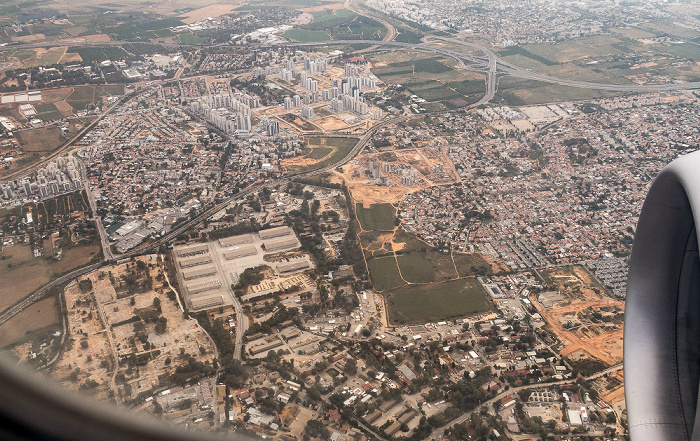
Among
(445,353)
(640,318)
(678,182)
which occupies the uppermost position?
(678,182)

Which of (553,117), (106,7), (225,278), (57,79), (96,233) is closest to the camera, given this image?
(225,278)

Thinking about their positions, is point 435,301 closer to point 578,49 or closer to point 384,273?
point 384,273

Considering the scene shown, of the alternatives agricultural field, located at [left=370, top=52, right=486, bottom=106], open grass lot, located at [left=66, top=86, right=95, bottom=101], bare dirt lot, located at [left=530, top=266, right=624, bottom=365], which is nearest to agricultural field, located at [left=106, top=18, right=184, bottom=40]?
open grass lot, located at [left=66, top=86, right=95, bottom=101]

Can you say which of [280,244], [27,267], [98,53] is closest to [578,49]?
[280,244]

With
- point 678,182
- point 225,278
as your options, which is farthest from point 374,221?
point 678,182

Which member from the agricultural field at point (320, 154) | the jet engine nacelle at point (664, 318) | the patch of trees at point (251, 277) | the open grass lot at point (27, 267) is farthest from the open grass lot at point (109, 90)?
the jet engine nacelle at point (664, 318)

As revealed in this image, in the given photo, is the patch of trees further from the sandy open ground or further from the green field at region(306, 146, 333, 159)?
the sandy open ground

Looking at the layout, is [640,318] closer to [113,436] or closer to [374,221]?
[113,436]
